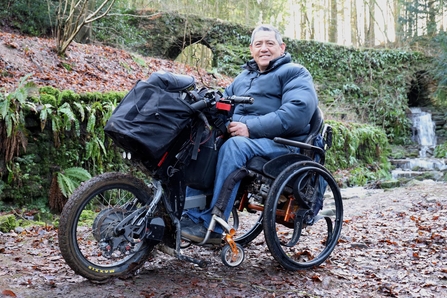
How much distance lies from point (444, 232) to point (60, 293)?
4348mm

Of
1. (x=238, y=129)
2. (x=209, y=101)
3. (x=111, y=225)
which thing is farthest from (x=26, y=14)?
(x=111, y=225)

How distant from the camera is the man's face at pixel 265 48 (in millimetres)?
3908

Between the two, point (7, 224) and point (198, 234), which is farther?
point (7, 224)

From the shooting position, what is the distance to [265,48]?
3.90 meters

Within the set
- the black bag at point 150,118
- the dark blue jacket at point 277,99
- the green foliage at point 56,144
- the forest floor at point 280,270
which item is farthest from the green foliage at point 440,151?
the black bag at point 150,118

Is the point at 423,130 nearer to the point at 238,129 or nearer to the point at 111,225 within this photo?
the point at 238,129

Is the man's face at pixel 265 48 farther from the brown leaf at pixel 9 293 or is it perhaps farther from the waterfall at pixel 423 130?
the waterfall at pixel 423 130

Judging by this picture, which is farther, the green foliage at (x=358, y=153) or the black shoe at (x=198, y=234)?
the green foliage at (x=358, y=153)

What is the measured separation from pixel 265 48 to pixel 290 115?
0.79 metres

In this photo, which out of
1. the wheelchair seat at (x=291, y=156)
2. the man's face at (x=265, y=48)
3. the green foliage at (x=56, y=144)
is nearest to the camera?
the wheelchair seat at (x=291, y=156)

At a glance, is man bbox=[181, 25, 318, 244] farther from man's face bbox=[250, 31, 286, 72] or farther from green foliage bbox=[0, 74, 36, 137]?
green foliage bbox=[0, 74, 36, 137]

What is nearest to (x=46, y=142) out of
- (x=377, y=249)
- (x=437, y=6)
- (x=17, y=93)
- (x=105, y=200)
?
(x=17, y=93)

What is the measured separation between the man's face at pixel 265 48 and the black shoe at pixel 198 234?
1621 mm

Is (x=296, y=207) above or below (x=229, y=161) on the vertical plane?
below
